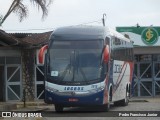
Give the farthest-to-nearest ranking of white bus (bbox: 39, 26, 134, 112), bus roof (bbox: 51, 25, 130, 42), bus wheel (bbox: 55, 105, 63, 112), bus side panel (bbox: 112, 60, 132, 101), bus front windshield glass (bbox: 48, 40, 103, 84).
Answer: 1. bus side panel (bbox: 112, 60, 132, 101)
2. bus wheel (bbox: 55, 105, 63, 112)
3. bus roof (bbox: 51, 25, 130, 42)
4. bus front windshield glass (bbox: 48, 40, 103, 84)
5. white bus (bbox: 39, 26, 134, 112)

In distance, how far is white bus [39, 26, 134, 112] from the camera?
21609 mm

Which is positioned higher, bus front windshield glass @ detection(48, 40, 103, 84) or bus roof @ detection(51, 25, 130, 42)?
bus roof @ detection(51, 25, 130, 42)

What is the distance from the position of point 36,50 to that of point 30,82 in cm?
210

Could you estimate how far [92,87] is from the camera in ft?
70.8

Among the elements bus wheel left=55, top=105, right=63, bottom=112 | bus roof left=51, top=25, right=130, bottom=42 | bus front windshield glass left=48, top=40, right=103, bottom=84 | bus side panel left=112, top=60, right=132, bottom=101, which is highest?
bus roof left=51, top=25, right=130, bottom=42

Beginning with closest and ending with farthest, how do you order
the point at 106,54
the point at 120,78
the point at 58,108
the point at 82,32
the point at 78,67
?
the point at 106,54 → the point at 78,67 → the point at 82,32 → the point at 58,108 → the point at 120,78

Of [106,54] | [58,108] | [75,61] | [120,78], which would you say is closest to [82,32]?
[75,61]

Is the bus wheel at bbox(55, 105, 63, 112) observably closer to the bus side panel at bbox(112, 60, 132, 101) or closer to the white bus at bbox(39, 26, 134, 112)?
the white bus at bbox(39, 26, 134, 112)

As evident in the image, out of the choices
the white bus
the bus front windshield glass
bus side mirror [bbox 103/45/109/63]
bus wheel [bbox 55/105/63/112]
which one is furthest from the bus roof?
bus wheel [bbox 55/105/63/112]

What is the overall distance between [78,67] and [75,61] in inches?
11.1

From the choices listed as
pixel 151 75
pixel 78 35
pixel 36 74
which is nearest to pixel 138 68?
pixel 151 75

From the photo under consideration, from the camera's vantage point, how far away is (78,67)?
21844 millimetres

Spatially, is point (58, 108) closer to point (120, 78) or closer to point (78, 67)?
point (78, 67)

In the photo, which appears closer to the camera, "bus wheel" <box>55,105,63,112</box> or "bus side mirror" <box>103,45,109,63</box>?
"bus side mirror" <box>103,45,109,63</box>
